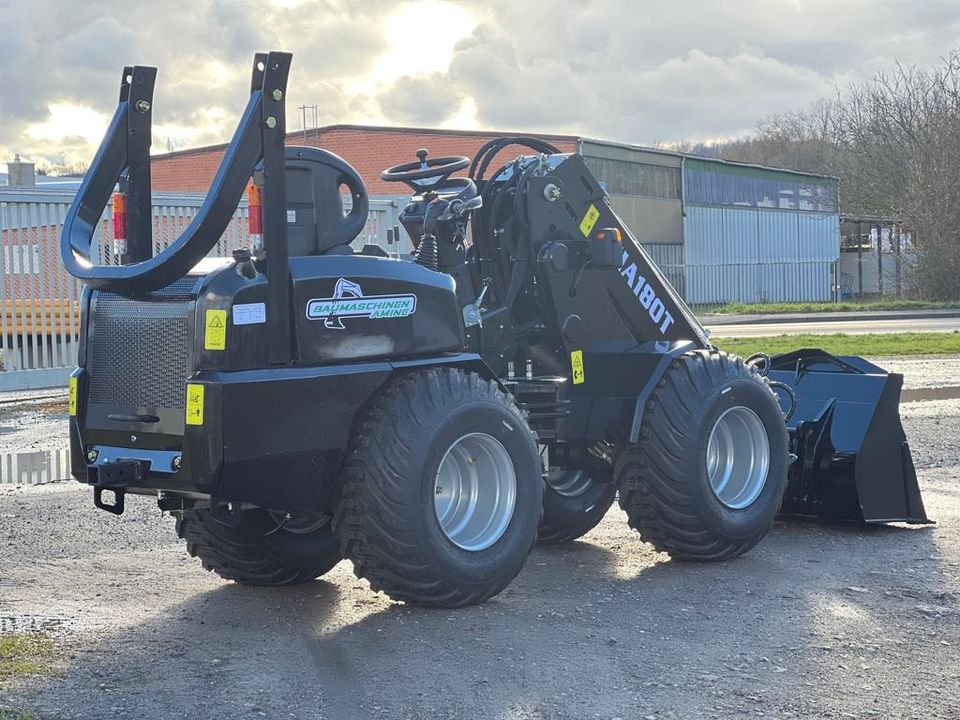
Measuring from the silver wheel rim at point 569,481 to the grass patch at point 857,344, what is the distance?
13.9 metres

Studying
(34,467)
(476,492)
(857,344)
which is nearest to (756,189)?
(857,344)

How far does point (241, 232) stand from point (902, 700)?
14.6m

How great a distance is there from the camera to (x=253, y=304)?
16.7ft

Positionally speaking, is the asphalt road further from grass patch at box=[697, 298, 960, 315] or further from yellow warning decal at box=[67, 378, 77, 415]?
yellow warning decal at box=[67, 378, 77, 415]

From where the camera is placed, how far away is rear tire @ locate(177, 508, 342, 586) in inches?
241

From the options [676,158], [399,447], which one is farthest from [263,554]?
[676,158]

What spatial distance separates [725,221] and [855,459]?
161ft

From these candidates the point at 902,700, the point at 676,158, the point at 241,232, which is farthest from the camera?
the point at 676,158

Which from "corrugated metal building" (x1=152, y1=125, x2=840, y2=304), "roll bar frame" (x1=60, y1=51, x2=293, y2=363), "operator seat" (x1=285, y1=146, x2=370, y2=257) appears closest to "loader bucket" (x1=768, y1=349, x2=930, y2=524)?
"operator seat" (x1=285, y1=146, x2=370, y2=257)

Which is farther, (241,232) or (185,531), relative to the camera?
(241,232)

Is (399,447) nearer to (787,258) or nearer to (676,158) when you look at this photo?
(676,158)

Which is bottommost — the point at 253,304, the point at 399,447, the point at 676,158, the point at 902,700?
the point at 902,700

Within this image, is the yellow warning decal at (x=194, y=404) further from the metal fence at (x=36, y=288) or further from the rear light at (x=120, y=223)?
the metal fence at (x=36, y=288)

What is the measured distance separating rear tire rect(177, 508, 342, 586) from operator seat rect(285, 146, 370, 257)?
50.3 inches
